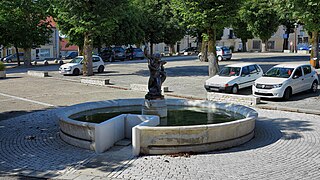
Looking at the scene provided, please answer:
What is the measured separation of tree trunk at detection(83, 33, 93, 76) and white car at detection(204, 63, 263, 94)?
11.5m

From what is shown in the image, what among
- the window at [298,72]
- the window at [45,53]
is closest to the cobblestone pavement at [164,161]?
the window at [298,72]

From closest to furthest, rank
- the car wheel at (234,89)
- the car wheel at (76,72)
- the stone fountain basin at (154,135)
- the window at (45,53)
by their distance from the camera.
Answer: the stone fountain basin at (154,135), the car wheel at (234,89), the car wheel at (76,72), the window at (45,53)

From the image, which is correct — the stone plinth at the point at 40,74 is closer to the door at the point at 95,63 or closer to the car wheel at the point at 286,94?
the door at the point at 95,63

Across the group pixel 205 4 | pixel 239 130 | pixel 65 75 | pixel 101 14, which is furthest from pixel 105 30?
pixel 239 130

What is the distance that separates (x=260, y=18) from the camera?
173 ft

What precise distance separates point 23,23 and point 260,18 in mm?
32488

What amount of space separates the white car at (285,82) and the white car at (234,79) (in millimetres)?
1472

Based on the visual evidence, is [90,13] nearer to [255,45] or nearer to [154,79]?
[154,79]

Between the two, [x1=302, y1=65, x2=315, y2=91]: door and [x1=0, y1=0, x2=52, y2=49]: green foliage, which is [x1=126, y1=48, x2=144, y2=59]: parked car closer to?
[x1=0, y1=0, x2=52, y2=49]: green foliage

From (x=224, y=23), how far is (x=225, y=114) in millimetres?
11531

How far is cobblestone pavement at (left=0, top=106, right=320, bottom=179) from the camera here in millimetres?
7211

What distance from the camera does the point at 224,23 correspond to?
2208 cm

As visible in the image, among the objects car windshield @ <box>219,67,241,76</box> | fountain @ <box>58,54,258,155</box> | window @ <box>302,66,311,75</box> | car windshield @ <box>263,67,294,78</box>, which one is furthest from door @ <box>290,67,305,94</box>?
fountain @ <box>58,54,258,155</box>

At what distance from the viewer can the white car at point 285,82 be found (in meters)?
16.3
